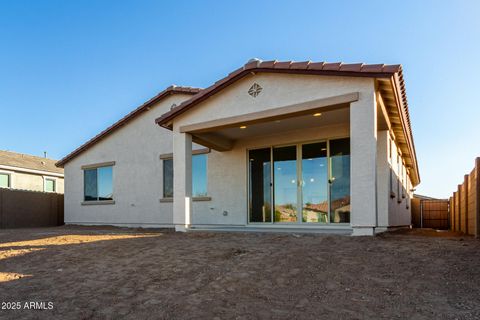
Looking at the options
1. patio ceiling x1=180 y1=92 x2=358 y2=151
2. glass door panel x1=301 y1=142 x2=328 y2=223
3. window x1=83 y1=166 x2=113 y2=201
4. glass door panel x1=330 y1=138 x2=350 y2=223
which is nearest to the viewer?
patio ceiling x1=180 y1=92 x2=358 y2=151

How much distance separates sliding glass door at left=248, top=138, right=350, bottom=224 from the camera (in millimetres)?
9414

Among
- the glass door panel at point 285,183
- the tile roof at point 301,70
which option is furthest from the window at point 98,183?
the glass door panel at point 285,183

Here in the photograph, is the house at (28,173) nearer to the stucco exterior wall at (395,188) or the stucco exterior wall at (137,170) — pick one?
the stucco exterior wall at (137,170)

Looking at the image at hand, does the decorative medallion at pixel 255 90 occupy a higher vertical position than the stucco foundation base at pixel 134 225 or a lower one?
higher

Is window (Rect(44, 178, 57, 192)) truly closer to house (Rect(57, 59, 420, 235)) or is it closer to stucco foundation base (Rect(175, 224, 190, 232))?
house (Rect(57, 59, 420, 235))

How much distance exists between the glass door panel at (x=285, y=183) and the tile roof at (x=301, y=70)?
301 centimetres

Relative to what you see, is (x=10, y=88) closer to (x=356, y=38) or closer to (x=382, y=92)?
(x=356, y=38)

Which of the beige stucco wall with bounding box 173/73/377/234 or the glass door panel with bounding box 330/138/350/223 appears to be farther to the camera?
the glass door panel with bounding box 330/138/350/223

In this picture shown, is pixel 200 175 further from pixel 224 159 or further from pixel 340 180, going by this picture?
pixel 340 180

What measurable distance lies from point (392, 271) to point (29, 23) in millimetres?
16447

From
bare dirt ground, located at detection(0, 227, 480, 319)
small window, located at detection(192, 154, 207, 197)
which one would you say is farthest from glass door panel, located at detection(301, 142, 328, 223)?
small window, located at detection(192, 154, 207, 197)

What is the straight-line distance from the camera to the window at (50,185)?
23766 mm

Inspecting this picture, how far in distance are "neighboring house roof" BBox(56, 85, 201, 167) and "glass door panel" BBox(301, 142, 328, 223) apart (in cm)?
501

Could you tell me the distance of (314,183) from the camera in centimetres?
981
